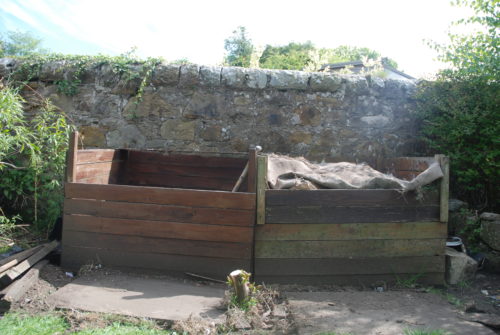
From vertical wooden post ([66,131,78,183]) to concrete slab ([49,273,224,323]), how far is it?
92cm

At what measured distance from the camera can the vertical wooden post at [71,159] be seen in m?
3.67

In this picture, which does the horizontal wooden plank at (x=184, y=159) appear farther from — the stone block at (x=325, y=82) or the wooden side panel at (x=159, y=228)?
the stone block at (x=325, y=82)

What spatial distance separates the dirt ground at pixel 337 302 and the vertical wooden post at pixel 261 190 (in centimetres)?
59

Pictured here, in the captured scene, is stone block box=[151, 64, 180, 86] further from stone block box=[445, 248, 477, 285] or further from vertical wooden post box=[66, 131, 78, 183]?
stone block box=[445, 248, 477, 285]

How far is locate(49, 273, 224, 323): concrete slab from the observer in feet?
9.22

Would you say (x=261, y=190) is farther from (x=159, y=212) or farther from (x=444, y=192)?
(x=444, y=192)

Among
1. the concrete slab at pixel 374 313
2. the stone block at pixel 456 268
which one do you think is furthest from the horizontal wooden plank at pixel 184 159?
the stone block at pixel 456 268

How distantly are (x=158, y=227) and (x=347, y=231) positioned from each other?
63.4 inches

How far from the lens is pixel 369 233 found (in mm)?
3480

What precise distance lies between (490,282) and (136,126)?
13.8 ft

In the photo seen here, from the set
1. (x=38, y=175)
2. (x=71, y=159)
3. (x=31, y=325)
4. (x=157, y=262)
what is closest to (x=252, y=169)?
(x=157, y=262)

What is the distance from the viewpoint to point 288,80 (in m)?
5.04

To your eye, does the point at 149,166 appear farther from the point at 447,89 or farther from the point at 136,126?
the point at 447,89

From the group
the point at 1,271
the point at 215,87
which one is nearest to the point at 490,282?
the point at 215,87
